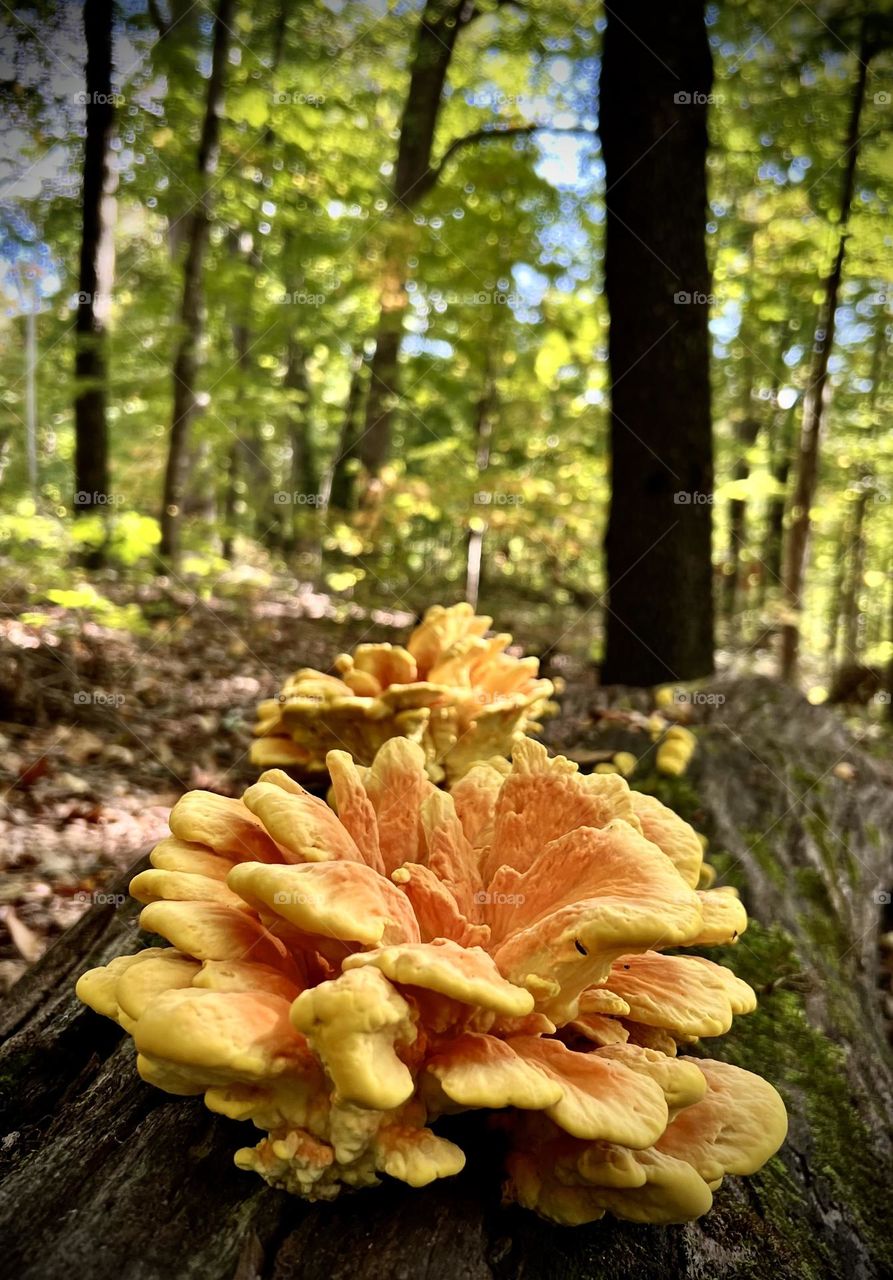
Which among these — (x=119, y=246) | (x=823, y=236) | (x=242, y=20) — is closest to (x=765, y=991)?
(x=823, y=236)

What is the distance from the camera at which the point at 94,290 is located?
7.79m

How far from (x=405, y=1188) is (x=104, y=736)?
3763 millimetres

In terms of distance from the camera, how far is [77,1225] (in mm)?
1144

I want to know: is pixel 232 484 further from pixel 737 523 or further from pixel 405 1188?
pixel 405 1188

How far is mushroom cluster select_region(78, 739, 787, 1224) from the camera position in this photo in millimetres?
1054

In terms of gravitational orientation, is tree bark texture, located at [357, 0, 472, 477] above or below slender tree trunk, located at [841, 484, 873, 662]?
above

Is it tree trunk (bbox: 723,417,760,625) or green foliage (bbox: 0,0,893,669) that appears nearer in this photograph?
green foliage (bbox: 0,0,893,669)

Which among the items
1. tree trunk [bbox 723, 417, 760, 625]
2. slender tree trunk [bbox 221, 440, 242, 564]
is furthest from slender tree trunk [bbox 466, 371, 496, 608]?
slender tree trunk [bbox 221, 440, 242, 564]

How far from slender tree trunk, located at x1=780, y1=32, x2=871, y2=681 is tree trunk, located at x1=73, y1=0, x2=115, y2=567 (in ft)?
24.2

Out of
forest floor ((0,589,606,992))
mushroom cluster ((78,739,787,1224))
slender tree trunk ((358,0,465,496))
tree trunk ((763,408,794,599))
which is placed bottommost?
forest floor ((0,589,606,992))

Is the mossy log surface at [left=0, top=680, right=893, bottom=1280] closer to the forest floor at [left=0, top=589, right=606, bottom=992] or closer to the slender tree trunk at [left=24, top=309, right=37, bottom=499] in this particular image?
the forest floor at [left=0, top=589, right=606, bottom=992]

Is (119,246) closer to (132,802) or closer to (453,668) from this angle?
(132,802)

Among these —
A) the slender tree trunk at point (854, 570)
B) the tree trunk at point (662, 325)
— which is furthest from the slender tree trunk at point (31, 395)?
the slender tree trunk at point (854, 570)

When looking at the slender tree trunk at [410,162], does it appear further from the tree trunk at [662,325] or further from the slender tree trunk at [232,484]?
the slender tree trunk at [232,484]
